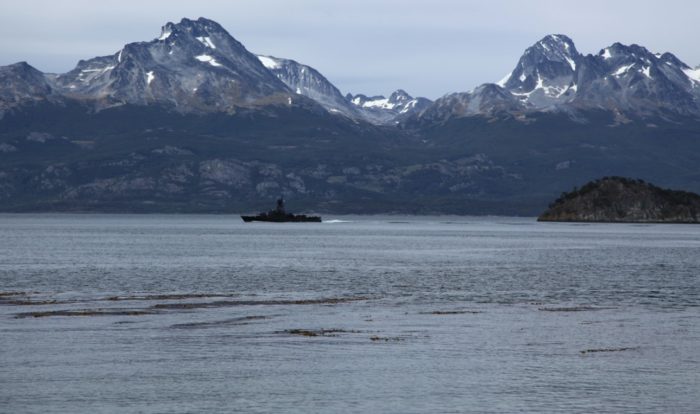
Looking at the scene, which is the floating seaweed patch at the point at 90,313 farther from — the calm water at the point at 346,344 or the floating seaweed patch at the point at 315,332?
the floating seaweed patch at the point at 315,332

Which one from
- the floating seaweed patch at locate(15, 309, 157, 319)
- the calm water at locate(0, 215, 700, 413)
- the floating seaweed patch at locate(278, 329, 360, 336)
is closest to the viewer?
the calm water at locate(0, 215, 700, 413)

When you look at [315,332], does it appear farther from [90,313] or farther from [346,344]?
[90,313]

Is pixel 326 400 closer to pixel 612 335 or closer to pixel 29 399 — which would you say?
pixel 29 399

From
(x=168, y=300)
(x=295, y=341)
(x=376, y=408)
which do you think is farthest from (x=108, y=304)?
(x=376, y=408)

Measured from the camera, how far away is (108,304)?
85875mm

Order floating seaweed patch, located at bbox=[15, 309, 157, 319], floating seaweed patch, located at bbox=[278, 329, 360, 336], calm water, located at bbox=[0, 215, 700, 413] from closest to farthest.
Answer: calm water, located at bbox=[0, 215, 700, 413] < floating seaweed patch, located at bbox=[278, 329, 360, 336] < floating seaweed patch, located at bbox=[15, 309, 157, 319]

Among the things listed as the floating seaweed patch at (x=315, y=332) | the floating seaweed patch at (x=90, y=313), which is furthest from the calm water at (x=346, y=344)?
the floating seaweed patch at (x=90, y=313)

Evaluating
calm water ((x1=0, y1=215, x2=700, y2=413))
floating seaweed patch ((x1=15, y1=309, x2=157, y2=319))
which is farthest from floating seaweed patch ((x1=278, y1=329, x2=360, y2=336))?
floating seaweed patch ((x1=15, y1=309, x2=157, y2=319))

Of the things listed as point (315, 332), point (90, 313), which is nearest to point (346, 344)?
point (315, 332)

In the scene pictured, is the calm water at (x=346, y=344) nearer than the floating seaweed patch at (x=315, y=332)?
Yes

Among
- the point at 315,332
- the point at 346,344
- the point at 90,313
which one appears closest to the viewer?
the point at 346,344

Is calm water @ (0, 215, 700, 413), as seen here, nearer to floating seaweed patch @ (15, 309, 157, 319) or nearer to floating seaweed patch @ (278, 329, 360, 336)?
floating seaweed patch @ (278, 329, 360, 336)

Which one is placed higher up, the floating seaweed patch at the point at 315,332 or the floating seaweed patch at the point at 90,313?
the floating seaweed patch at the point at 315,332

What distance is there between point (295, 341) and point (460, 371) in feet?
44.6
